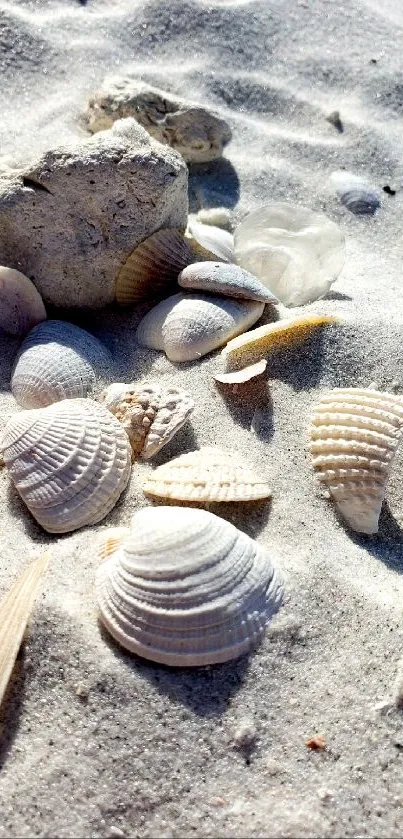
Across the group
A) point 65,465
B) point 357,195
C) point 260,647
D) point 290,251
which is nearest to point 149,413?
point 65,465

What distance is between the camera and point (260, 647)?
1.84 metres

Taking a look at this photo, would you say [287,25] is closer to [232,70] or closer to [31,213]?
[232,70]

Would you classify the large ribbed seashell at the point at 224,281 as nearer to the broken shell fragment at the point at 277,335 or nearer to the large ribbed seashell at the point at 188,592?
the broken shell fragment at the point at 277,335

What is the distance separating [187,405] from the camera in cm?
242

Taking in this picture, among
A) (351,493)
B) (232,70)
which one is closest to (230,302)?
(351,493)

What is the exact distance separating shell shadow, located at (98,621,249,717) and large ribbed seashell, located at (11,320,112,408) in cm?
110

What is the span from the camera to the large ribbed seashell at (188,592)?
5.90 feet

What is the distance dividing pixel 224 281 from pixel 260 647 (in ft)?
4.78

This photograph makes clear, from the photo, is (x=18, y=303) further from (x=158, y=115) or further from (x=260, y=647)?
(x=260, y=647)

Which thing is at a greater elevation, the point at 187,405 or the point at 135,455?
the point at 187,405

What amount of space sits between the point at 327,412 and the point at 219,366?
0.48 m

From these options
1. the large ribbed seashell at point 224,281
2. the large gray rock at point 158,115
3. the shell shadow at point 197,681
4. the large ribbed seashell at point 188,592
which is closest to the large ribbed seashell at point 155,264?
the large ribbed seashell at point 224,281

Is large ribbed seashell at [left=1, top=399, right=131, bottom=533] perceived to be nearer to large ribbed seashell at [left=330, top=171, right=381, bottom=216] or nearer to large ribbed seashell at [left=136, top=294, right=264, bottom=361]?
large ribbed seashell at [left=136, top=294, right=264, bottom=361]

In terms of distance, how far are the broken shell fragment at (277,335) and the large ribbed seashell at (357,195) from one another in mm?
1170
